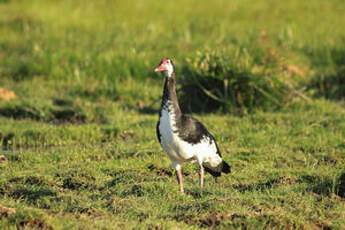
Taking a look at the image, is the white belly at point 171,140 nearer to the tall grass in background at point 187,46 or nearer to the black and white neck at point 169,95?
the black and white neck at point 169,95

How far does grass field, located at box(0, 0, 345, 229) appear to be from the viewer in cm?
512

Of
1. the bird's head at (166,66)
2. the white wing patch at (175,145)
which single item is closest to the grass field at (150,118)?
the white wing patch at (175,145)

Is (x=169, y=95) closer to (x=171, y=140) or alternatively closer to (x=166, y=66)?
(x=166, y=66)

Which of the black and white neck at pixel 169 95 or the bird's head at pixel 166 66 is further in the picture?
the bird's head at pixel 166 66

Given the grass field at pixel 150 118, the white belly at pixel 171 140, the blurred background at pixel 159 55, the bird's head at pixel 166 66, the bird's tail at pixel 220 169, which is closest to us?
the grass field at pixel 150 118

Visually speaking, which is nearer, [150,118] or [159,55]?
[150,118]

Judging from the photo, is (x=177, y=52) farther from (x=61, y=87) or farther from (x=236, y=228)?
(x=236, y=228)

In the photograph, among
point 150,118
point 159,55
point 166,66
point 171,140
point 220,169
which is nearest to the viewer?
point 171,140

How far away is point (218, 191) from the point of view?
5766 millimetres

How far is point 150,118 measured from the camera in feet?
29.5

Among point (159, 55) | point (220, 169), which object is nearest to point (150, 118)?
point (159, 55)

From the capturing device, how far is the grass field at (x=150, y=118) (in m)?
5.12

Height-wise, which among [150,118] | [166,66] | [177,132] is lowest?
[150,118]

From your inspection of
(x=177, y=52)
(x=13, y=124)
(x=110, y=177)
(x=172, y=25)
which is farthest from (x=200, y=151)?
(x=172, y=25)
